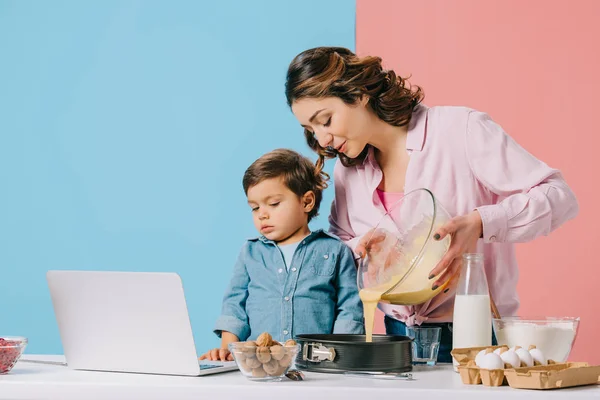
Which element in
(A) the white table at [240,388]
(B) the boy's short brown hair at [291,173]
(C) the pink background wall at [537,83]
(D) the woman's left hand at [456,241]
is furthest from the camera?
(C) the pink background wall at [537,83]

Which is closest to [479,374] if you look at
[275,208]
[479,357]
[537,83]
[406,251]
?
[479,357]

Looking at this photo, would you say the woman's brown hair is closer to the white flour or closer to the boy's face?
the boy's face

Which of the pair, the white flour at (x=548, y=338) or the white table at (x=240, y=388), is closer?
the white table at (x=240, y=388)

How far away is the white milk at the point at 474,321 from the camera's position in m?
1.39

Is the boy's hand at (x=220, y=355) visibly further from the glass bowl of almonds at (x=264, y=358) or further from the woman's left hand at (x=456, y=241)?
the woman's left hand at (x=456, y=241)

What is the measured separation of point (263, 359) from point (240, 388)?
65 mm

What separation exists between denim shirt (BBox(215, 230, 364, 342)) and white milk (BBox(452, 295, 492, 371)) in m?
0.52

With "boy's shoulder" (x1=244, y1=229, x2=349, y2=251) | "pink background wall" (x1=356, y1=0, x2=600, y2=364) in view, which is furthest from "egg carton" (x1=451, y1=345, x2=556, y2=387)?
"pink background wall" (x1=356, y1=0, x2=600, y2=364)

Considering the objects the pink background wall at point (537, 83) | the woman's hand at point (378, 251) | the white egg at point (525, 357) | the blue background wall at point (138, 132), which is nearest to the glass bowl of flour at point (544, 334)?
the white egg at point (525, 357)

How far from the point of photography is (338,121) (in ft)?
6.22

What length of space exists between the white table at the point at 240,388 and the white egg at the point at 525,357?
0.08m

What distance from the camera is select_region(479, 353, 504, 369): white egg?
1199 mm

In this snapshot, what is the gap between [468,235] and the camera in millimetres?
1593

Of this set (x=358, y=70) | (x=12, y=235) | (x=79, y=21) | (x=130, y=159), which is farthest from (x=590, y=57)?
(x=12, y=235)
